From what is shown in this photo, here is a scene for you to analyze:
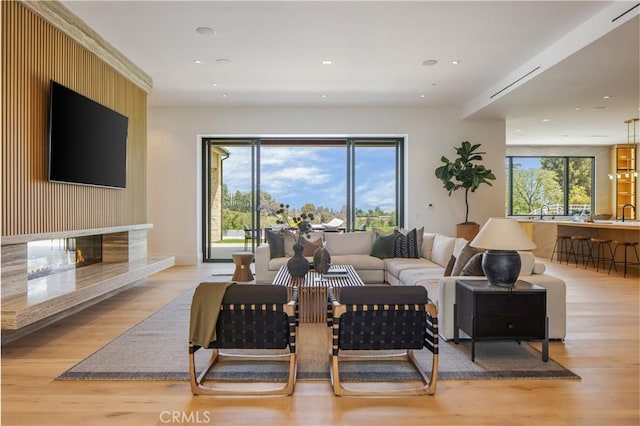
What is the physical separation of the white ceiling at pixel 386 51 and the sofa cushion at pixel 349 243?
96.4 inches

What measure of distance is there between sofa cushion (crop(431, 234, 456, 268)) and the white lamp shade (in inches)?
77.0

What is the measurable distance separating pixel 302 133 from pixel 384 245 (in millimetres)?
3551

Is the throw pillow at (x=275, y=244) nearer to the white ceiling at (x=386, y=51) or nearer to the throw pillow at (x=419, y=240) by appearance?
the throw pillow at (x=419, y=240)

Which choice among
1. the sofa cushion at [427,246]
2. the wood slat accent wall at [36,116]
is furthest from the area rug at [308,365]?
the sofa cushion at [427,246]

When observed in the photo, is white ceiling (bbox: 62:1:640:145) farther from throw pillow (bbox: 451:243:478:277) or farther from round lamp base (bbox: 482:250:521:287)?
round lamp base (bbox: 482:250:521:287)

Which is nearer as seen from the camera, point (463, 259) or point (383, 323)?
point (383, 323)

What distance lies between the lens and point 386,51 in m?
5.45

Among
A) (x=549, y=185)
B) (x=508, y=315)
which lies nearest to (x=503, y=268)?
(x=508, y=315)

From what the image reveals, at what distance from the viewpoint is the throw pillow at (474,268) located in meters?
3.76

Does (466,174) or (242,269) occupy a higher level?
(466,174)

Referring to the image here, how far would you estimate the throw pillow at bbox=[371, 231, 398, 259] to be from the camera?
6055mm

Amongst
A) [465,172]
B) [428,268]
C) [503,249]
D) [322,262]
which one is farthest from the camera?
[465,172]

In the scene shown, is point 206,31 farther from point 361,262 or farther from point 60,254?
point 361,262

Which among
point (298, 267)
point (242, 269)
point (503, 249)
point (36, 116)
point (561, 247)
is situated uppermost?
point (36, 116)
